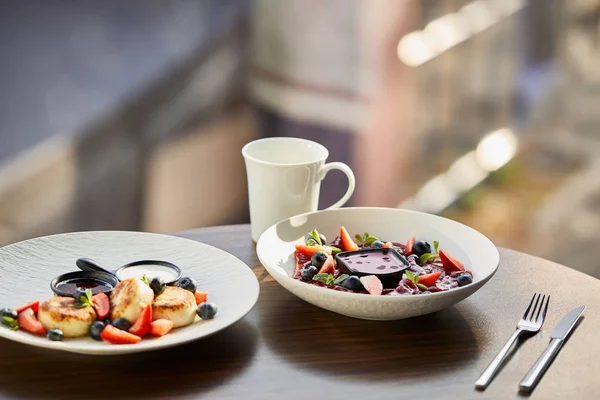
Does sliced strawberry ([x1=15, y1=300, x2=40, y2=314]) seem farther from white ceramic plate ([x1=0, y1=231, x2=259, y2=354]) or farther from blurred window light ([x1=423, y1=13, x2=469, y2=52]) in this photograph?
blurred window light ([x1=423, y1=13, x2=469, y2=52])

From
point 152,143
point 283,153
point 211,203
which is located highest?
point 283,153

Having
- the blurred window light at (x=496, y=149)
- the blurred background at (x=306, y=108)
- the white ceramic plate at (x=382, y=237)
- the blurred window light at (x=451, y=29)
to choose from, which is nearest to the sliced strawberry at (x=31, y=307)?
the white ceramic plate at (x=382, y=237)

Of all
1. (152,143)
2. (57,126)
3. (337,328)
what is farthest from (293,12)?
(337,328)

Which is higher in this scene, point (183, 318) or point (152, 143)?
point (183, 318)

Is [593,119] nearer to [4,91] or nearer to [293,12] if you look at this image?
[293,12]

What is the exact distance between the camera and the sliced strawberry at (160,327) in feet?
3.92

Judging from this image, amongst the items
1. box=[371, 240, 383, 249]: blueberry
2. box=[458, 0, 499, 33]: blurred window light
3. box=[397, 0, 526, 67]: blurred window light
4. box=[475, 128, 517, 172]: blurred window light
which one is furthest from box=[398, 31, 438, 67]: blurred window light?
box=[371, 240, 383, 249]: blueberry

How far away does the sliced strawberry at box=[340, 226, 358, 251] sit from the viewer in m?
1.48

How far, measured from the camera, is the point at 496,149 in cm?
Answer: 380

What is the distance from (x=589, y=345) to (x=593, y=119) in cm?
253

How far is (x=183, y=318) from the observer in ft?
4.03

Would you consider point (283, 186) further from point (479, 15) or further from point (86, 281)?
point (479, 15)

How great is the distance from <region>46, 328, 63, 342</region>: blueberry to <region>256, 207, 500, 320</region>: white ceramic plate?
33 centimetres

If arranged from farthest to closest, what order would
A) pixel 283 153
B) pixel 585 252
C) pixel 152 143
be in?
pixel 585 252, pixel 152 143, pixel 283 153
